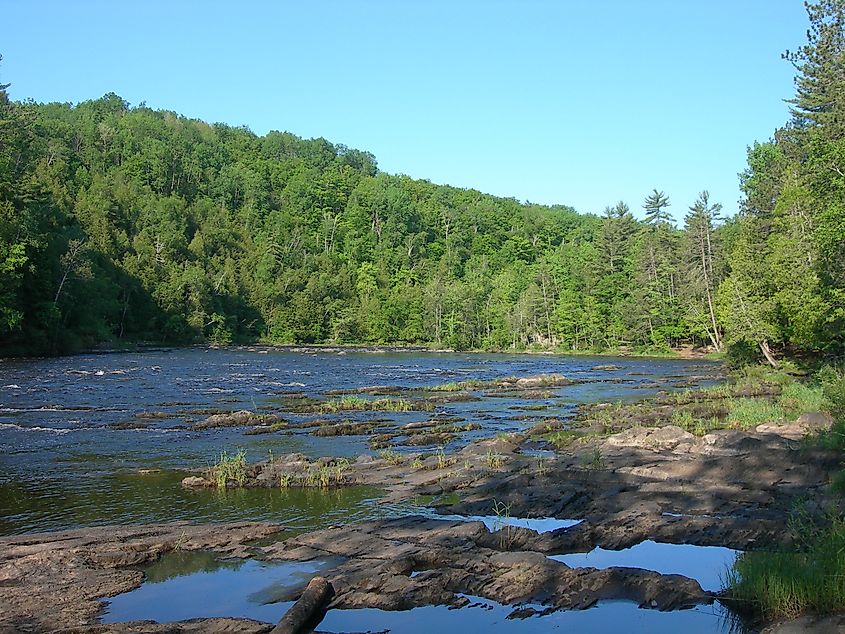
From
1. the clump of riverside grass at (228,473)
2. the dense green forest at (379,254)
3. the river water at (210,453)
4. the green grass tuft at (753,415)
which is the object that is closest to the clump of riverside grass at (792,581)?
the river water at (210,453)

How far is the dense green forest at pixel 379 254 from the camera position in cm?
4822

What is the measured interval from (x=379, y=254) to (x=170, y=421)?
13805 centimetres

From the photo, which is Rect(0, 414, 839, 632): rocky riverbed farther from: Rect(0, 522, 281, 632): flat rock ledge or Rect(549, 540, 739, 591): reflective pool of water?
Rect(549, 540, 739, 591): reflective pool of water

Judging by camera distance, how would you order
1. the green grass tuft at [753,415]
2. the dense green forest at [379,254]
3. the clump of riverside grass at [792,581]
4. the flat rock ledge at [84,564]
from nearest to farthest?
the clump of riverside grass at [792,581]
the flat rock ledge at [84,564]
the green grass tuft at [753,415]
the dense green forest at [379,254]

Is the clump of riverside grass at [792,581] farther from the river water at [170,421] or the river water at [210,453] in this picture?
the river water at [170,421]

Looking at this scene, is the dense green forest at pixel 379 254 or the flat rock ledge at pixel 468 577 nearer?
the flat rock ledge at pixel 468 577

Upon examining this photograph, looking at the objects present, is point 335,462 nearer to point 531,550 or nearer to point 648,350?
point 531,550

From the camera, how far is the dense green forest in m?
48.2

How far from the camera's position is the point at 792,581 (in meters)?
9.41

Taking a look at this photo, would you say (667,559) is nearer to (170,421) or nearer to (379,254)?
(170,421)

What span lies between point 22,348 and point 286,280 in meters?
70.6

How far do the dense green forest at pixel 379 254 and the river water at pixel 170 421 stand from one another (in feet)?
33.6

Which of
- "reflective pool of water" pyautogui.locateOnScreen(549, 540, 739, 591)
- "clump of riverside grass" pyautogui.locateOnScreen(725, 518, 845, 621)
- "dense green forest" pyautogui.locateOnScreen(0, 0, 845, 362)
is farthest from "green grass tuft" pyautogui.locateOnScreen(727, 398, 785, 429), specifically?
"clump of riverside grass" pyautogui.locateOnScreen(725, 518, 845, 621)

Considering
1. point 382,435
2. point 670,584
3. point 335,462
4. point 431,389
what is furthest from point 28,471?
point 431,389
